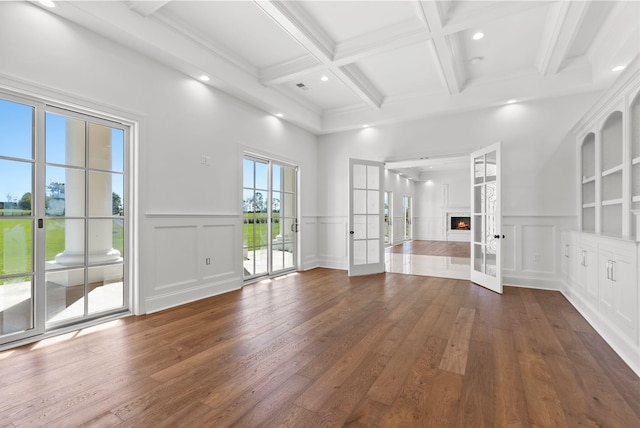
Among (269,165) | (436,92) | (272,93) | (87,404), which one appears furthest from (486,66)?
(87,404)

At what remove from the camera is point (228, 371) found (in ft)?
6.82

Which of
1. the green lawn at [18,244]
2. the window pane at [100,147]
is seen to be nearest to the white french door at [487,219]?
the window pane at [100,147]

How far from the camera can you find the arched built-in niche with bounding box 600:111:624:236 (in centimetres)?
326

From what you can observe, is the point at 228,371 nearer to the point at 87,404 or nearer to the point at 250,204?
the point at 87,404

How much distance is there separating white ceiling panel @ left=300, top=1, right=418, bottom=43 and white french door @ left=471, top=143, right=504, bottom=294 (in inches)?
92.1

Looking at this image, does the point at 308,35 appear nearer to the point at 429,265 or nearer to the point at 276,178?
the point at 276,178

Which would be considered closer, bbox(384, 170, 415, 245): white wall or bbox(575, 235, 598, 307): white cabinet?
bbox(575, 235, 598, 307): white cabinet

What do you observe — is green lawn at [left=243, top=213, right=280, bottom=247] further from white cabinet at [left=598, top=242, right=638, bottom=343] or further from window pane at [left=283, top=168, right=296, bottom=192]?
white cabinet at [left=598, top=242, right=638, bottom=343]

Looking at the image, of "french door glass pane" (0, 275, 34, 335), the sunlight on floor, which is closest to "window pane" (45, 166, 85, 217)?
"french door glass pane" (0, 275, 34, 335)

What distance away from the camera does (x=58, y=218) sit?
279 cm

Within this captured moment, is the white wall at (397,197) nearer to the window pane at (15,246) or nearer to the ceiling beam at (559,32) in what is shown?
the ceiling beam at (559,32)

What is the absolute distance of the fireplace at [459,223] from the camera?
41.1ft

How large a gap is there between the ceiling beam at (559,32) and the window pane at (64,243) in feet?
17.0

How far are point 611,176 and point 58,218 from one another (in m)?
5.82
